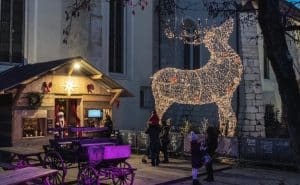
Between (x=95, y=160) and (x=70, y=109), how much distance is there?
7662 millimetres

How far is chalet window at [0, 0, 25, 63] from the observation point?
20.7m

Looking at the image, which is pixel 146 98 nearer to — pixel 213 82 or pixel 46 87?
pixel 213 82

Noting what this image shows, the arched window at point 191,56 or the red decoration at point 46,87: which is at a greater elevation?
the arched window at point 191,56

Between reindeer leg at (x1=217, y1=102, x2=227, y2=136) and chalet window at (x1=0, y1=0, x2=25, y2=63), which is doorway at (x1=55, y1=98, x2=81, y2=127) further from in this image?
reindeer leg at (x1=217, y1=102, x2=227, y2=136)

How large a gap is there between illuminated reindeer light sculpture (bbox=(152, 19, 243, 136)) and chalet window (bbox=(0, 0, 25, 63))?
593cm

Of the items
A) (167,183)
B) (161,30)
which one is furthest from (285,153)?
(161,30)

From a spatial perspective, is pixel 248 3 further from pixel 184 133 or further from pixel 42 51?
pixel 42 51

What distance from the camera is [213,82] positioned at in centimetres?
1947

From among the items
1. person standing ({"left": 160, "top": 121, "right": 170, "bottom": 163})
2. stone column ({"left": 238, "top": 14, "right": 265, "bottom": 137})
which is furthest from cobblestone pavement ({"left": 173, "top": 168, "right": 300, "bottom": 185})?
stone column ({"left": 238, "top": 14, "right": 265, "bottom": 137})

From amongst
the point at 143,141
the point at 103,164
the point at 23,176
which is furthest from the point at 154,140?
the point at 23,176

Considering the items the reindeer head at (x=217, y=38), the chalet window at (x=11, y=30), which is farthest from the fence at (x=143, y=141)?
the chalet window at (x=11, y=30)

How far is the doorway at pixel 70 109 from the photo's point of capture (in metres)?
19.0

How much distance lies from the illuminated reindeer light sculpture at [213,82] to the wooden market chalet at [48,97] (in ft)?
5.84

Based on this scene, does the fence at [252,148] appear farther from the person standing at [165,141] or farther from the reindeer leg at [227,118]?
the reindeer leg at [227,118]
